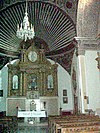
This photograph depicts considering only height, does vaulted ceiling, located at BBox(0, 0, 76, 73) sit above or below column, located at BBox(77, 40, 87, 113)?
above

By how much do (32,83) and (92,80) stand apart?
6139 mm

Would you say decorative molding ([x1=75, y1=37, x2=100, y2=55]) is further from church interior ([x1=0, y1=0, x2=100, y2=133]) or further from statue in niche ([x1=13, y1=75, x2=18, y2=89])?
statue in niche ([x1=13, y1=75, x2=18, y2=89])

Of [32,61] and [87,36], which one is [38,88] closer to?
[32,61]

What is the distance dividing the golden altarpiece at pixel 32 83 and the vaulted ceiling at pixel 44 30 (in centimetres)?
65

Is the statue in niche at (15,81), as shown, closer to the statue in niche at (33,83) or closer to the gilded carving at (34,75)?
the gilded carving at (34,75)

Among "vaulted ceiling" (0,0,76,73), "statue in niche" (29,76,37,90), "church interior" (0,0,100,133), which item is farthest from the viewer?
"statue in niche" (29,76,37,90)

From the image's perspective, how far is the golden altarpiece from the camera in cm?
1585

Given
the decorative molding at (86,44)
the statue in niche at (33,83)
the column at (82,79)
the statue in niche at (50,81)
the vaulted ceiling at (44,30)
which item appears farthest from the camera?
the statue in niche at (50,81)

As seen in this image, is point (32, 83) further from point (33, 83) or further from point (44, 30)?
point (44, 30)

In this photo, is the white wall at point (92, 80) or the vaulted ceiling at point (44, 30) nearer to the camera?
the white wall at point (92, 80)

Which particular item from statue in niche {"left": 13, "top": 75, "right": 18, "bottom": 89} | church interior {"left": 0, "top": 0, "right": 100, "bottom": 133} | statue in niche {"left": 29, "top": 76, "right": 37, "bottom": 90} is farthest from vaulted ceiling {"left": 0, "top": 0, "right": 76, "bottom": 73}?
statue in niche {"left": 29, "top": 76, "right": 37, "bottom": 90}

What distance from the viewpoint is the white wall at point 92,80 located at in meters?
11.1

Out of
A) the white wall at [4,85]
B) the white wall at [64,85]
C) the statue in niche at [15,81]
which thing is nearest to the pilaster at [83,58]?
the white wall at [64,85]

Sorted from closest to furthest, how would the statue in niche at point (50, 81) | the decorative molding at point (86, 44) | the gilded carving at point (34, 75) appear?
the decorative molding at point (86, 44)
the gilded carving at point (34, 75)
the statue in niche at point (50, 81)
